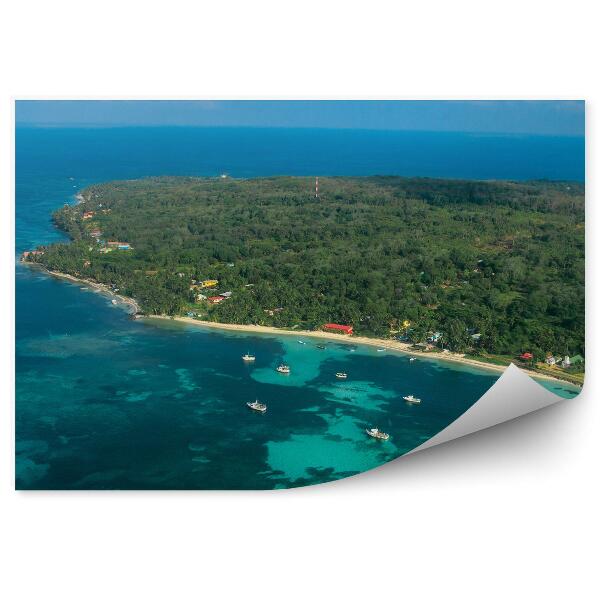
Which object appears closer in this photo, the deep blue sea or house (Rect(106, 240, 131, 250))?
the deep blue sea

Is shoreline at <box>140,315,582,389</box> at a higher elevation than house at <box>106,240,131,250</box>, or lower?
lower

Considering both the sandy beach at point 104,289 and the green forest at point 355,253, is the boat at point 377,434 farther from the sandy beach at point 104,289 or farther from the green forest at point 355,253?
the sandy beach at point 104,289

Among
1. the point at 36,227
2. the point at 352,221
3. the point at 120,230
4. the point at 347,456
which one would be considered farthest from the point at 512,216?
the point at 36,227

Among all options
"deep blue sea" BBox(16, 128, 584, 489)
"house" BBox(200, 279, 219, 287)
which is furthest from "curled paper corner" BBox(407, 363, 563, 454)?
"house" BBox(200, 279, 219, 287)

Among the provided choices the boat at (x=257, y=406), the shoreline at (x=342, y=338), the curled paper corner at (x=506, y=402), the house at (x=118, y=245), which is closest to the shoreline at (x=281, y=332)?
the shoreline at (x=342, y=338)

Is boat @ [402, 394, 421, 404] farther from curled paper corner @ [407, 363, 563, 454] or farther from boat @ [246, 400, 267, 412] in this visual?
boat @ [246, 400, 267, 412]

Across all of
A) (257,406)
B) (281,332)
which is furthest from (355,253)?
(257,406)
